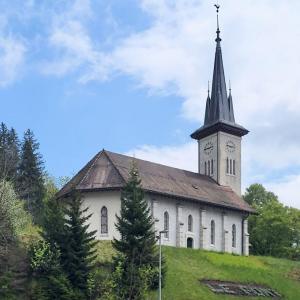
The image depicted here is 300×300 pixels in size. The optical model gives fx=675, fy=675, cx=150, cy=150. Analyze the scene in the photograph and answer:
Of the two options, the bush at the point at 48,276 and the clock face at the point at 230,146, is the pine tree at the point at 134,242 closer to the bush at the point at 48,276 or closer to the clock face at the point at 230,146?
the bush at the point at 48,276

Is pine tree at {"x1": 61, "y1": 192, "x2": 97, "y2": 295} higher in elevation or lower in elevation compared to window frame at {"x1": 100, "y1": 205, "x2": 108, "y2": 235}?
lower

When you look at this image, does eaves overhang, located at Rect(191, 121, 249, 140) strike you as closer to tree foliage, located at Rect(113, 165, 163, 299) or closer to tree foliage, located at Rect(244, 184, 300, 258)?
tree foliage, located at Rect(244, 184, 300, 258)

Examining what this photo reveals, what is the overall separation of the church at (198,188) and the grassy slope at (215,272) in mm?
4492

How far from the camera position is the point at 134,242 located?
47.3 meters

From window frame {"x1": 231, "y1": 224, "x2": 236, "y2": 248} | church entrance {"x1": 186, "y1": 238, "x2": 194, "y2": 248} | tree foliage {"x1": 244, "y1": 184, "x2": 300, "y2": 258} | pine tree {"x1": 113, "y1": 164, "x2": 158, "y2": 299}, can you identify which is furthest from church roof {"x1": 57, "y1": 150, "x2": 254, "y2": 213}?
tree foliage {"x1": 244, "y1": 184, "x2": 300, "y2": 258}

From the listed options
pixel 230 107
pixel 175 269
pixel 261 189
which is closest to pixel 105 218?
pixel 175 269

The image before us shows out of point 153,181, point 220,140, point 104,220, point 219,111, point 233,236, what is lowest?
point 233,236

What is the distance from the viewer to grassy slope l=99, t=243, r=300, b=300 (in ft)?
159

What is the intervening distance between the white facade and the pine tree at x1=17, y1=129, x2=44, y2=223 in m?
21.4

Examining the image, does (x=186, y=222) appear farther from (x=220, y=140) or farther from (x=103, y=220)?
(x=220, y=140)

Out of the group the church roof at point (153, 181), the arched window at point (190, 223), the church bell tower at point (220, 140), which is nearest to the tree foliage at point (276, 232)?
the church bell tower at point (220, 140)

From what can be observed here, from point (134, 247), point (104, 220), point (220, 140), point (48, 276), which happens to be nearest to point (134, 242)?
point (134, 247)

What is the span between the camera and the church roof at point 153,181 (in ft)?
201

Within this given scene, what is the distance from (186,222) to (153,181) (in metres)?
5.42
